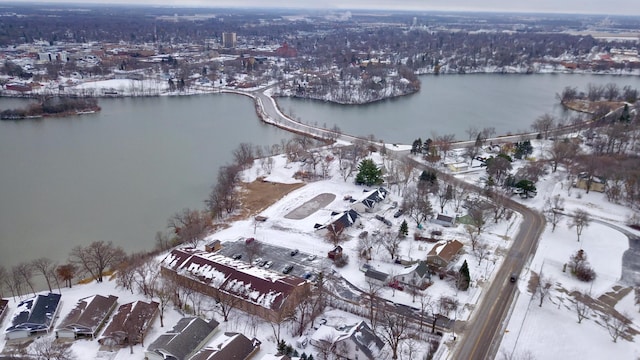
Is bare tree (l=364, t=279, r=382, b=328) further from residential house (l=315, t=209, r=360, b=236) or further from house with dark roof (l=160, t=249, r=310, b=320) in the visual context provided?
residential house (l=315, t=209, r=360, b=236)

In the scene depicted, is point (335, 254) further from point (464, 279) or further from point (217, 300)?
point (217, 300)

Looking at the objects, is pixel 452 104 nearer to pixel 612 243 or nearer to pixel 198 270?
pixel 612 243

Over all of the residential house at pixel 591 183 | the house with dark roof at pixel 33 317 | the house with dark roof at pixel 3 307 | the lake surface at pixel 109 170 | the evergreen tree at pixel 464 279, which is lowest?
the lake surface at pixel 109 170

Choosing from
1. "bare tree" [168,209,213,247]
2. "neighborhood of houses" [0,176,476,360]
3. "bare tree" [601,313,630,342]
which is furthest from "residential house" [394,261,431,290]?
"bare tree" [168,209,213,247]

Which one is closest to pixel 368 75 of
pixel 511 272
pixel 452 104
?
pixel 452 104

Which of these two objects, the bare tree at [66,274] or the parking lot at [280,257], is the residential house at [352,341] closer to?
the parking lot at [280,257]

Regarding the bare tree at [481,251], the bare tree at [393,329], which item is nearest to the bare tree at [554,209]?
the bare tree at [481,251]

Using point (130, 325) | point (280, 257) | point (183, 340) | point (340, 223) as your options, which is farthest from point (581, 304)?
point (130, 325)
